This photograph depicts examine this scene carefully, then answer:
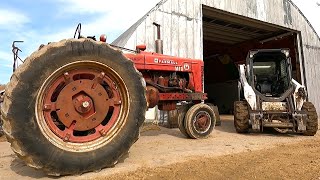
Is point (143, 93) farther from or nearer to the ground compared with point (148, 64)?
nearer to the ground

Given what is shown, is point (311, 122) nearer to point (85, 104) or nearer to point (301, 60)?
point (85, 104)

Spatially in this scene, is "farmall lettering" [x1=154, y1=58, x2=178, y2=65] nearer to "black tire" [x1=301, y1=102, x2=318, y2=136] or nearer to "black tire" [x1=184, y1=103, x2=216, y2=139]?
"black tire" [x1=184, y1=103, x2=216, y2=139]

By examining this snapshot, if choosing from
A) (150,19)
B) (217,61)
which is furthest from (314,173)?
(217,61)

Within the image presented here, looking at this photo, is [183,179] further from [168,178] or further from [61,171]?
[61,171]

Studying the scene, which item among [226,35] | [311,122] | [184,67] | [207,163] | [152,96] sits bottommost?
[207,163]

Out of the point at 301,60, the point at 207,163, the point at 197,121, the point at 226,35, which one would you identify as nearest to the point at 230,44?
the point at 226,35

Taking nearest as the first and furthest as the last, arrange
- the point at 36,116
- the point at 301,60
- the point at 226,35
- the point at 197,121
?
the point at 36,116 → the point at 197,121 → the point at 301,60 → the point at 226,35

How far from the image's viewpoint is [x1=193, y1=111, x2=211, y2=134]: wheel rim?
5863mm

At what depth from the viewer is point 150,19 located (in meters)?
9.52

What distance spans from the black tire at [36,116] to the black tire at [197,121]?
2255 mm

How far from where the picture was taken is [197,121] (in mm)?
5871

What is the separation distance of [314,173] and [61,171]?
9.73ft

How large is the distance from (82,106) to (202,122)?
3.14m

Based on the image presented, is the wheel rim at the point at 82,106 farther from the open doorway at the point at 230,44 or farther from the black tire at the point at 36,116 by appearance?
the open doorway at the point at 230,44
